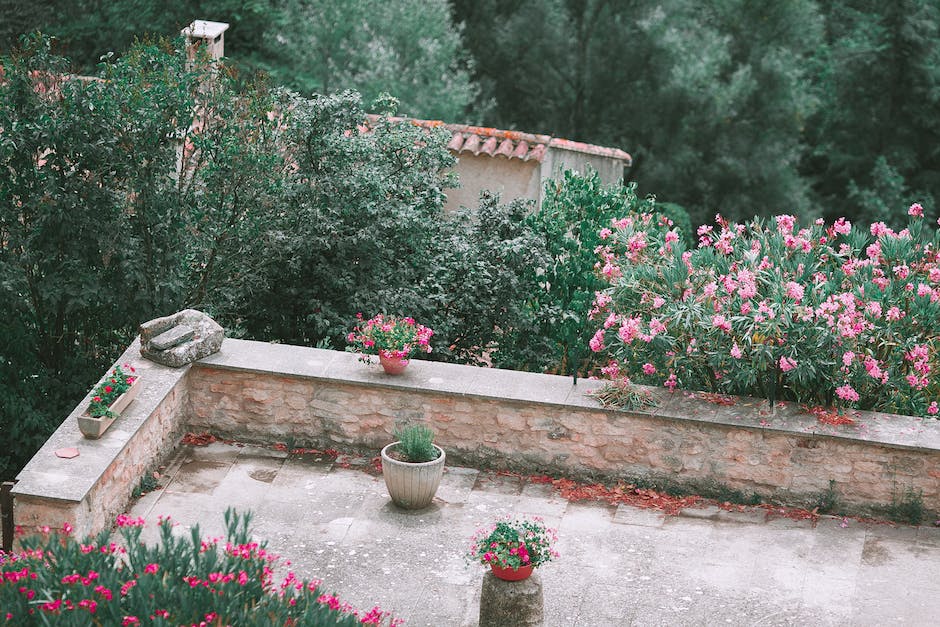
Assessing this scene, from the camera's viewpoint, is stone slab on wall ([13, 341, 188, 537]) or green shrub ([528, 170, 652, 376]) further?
green shrub ([528, 170, 652, 376])

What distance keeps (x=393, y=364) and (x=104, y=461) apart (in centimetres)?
197

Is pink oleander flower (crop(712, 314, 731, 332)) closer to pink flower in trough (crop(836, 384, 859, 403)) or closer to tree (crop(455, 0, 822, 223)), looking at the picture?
pink flower in trough (crop(836, 384, 859, 403))

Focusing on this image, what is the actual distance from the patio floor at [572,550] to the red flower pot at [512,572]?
17.8 inches

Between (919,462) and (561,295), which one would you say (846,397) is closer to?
(919,462)

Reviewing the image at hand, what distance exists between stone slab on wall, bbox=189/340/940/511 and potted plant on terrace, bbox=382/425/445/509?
0.54 m

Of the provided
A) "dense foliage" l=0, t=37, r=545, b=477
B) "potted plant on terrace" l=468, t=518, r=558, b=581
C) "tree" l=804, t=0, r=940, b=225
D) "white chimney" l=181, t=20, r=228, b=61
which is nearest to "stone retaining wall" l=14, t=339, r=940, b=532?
"dense foliage" l=0, t=37, r=545, b=477

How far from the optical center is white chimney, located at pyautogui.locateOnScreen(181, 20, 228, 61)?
32.6 ft

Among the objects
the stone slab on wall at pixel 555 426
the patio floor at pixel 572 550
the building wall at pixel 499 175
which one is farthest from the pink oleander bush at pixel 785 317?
the building wall at pixel 499 175

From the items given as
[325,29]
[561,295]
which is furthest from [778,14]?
[561,295]

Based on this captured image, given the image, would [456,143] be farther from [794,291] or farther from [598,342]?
[794,291]

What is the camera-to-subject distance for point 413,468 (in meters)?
7.00

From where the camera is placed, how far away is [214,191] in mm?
9336

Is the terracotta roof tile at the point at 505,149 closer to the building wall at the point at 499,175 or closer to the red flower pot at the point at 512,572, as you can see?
the building wall at the point at 499,175

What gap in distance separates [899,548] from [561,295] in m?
4.07
